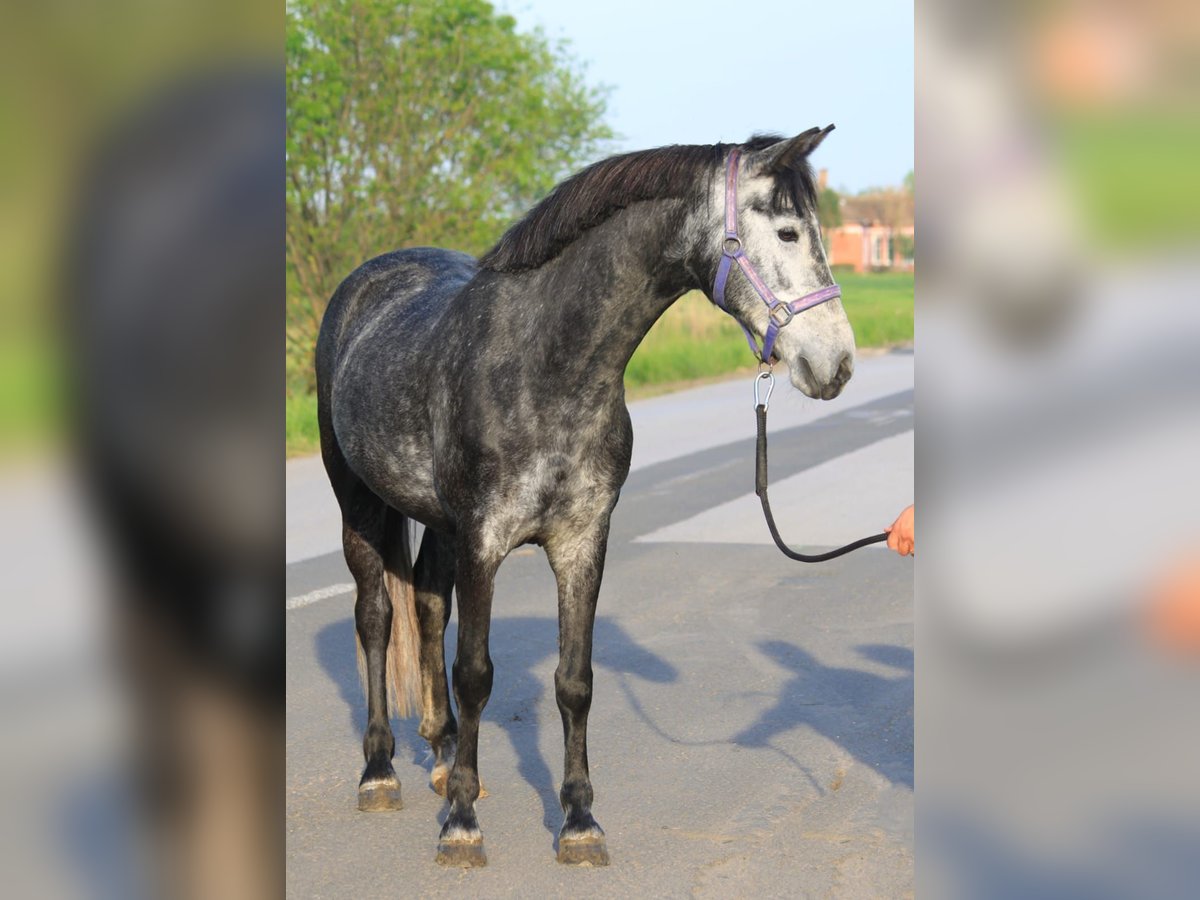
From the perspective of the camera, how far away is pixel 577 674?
4.65m

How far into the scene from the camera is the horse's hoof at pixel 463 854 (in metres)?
4.47

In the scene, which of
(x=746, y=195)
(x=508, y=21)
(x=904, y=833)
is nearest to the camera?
(x=746, y=195)

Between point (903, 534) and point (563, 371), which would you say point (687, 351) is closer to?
point (563, 371)

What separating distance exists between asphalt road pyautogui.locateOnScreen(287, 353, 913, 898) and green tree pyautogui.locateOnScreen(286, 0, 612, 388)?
7.83 m

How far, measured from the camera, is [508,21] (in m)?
Answer: 19.0

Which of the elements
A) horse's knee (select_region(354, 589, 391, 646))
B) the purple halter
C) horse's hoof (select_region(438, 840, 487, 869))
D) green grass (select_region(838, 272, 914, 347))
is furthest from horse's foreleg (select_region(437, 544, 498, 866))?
green grass (select_region(838, 272, 914, 347))

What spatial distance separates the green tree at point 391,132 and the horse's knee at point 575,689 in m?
13.8

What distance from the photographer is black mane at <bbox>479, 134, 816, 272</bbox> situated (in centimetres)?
400
